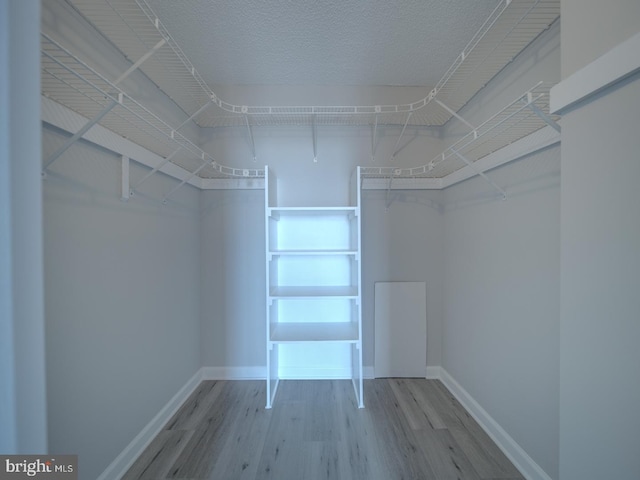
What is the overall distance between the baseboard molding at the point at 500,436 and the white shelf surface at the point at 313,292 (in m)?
1.03

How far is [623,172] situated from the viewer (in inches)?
27.3

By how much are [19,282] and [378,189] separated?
2118mm

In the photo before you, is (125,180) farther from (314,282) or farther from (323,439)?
(323,439)

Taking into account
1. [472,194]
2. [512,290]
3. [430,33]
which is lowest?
[512,290]

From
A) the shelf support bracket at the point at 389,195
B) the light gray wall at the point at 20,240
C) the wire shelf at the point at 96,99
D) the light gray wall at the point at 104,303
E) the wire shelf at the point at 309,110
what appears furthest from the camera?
the shelf support bracket at the point at 389,195

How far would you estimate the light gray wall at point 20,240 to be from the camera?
445mm

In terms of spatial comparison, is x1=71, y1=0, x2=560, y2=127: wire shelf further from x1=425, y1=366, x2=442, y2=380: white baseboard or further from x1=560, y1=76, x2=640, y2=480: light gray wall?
x1=425, y1=366, x2=442, y2=380: white baseboard

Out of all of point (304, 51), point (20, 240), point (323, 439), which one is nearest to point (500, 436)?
point (323, 439)

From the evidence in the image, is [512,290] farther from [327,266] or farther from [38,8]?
[38,8]

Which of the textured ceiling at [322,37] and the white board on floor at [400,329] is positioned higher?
the textured ceiling at [322,37]

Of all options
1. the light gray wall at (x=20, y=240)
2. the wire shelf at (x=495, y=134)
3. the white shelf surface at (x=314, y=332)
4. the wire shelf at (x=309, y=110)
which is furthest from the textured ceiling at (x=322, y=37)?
the white shelf surface at (x=314, y=332)

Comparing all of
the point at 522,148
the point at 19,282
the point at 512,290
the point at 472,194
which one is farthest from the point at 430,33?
the point at 19,282

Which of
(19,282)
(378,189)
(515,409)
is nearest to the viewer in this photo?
(19,282)

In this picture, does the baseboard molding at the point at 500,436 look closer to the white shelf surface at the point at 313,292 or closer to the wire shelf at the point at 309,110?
the white shelf surface at the point at 313,292
